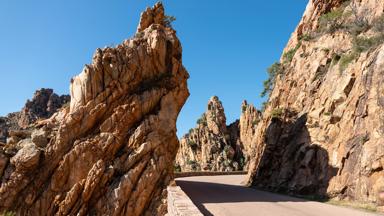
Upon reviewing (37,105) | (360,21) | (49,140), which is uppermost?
(37,105)

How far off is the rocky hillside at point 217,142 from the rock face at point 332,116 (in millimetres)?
32672

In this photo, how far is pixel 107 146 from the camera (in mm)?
24844

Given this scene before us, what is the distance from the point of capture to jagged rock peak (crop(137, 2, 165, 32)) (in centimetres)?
3319

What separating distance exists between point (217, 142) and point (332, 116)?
160 feet

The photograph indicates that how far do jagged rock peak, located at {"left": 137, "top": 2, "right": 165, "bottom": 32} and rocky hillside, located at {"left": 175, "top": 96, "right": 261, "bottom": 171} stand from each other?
120ft

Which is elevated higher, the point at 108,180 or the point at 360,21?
A: the point at 360,21

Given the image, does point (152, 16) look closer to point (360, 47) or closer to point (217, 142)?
point (360, 47)

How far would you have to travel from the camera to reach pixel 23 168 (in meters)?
24.4

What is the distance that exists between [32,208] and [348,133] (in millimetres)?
25011

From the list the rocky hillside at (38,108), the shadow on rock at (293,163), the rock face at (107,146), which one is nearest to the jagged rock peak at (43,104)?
the rocky hillside at (38,108)

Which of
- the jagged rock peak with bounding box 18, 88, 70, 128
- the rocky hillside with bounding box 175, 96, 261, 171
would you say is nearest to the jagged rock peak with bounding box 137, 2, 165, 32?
the rocky hillside with bounding box 175, 96, 261, 171

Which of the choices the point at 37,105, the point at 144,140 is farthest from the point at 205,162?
the point at 37,105

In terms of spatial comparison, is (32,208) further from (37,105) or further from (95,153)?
(37,105)

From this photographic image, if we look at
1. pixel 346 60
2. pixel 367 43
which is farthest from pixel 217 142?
pixel 367 43
